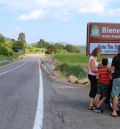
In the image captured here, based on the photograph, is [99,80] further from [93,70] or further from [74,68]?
[74,68]

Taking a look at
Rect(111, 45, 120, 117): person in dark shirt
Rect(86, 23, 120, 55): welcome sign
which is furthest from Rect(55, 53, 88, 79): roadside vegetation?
Rect(111, 45, 120, 117): person in dark shirt

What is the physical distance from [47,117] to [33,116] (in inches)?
14.2

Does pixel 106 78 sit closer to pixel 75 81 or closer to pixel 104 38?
pixel 104 38

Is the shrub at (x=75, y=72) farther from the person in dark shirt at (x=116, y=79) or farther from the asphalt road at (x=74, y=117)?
the person in dark shirt at (x=116, y=79)

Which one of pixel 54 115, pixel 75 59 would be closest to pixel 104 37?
pixel 54 115

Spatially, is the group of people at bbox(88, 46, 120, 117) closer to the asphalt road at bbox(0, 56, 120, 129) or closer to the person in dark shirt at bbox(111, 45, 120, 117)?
the person in dark shirt at bbox(111, 45, 120, 117)

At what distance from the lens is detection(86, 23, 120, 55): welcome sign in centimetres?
2045

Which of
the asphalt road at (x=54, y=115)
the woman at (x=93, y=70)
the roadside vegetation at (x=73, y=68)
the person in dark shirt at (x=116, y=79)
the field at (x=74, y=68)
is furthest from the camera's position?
the field at (x=74, y=68)

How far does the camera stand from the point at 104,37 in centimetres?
2097

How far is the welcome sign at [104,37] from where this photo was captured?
2045 cm

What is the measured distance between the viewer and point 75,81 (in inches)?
910

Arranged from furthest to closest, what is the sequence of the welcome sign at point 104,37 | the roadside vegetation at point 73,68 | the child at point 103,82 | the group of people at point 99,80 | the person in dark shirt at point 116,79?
the roadside vegetation at point 73,68 → the welcome sign at point 104,37 → the child at point 103,82 → the group of people at point 99,80 → the person in dark shirt at point 116,79

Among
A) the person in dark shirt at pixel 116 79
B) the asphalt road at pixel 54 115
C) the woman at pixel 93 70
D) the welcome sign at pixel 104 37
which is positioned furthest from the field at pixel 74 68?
the person in dark shirt at pixel 116 79

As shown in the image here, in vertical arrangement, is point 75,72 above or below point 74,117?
below
